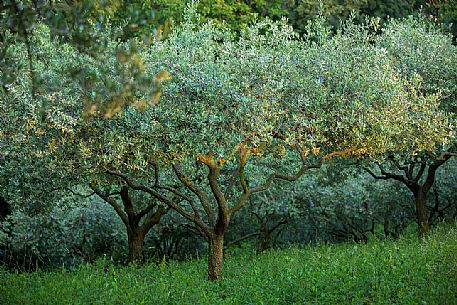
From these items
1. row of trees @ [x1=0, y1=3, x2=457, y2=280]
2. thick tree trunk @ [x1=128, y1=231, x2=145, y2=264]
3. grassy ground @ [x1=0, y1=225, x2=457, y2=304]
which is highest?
row of trees @ [x1=0, y1=3, x2=457, y2=280]

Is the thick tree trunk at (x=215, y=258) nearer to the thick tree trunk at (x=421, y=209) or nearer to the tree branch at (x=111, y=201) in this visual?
the tree branch at (x=111, y=201)

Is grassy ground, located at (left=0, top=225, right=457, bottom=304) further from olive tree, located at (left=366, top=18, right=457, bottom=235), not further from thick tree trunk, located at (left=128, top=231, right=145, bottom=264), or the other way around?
olive tree, located at (left=366, top=18, right=457, bottom=235)

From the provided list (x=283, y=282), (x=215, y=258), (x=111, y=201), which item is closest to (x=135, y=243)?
(x=111, y=201)

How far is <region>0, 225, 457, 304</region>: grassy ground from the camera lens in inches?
463

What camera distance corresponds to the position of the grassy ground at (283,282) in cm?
1177

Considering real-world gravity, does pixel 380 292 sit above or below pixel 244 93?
below

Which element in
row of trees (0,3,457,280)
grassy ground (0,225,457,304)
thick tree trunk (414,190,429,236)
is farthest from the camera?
thick tree trunk (414,190,429,236)

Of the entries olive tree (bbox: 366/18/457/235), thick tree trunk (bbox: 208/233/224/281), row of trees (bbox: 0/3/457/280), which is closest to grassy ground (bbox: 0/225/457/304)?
thick tree trunk (bbox: 208/233/224/281)

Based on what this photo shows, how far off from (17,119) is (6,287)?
3714mm

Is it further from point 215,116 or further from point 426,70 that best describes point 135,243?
point 426,70

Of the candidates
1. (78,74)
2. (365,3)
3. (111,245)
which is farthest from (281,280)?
(365,3)

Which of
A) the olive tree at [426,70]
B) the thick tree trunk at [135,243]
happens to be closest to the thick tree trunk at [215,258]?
the thick tree trunk at [135,243]

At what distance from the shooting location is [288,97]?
550 inches

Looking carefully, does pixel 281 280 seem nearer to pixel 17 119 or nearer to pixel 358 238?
pixel 17 119
